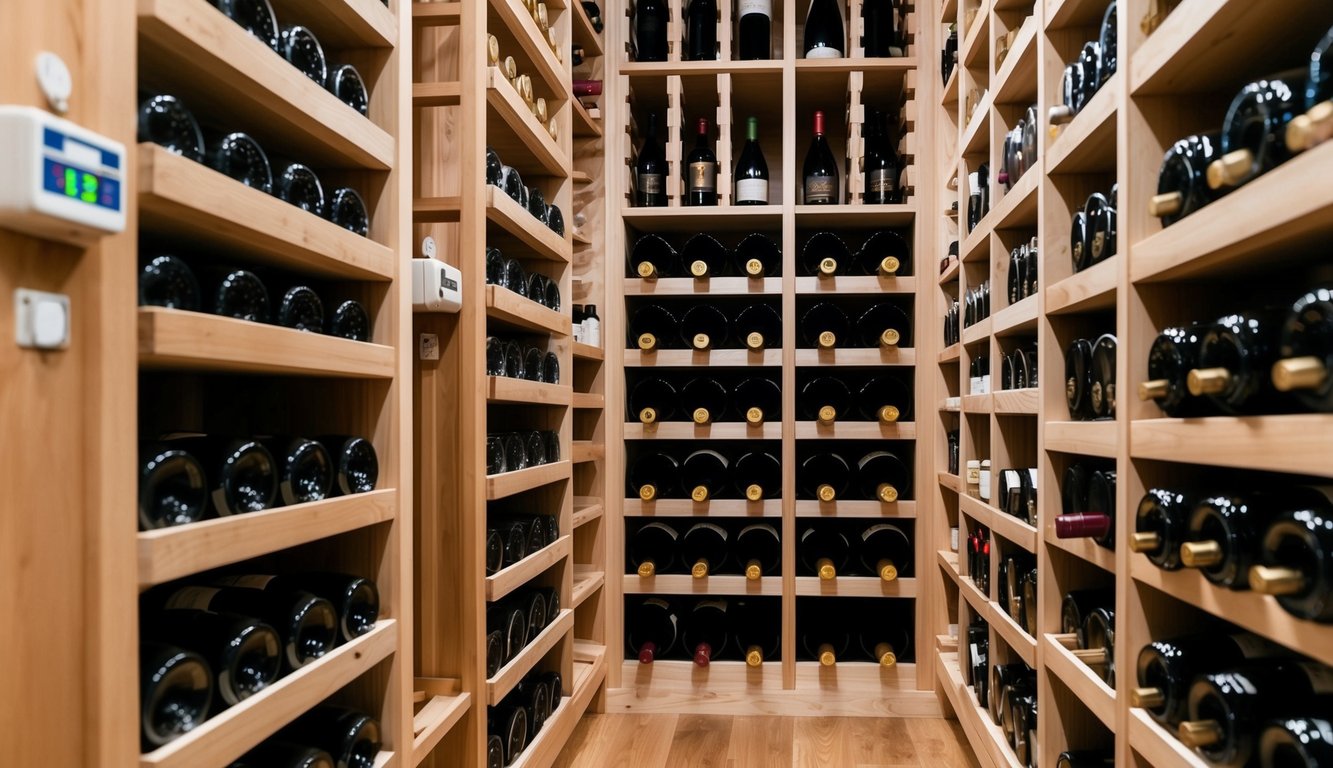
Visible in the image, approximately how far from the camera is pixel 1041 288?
1926 millimetres

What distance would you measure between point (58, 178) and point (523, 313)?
62.1 inches

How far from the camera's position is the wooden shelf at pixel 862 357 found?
3.44 meters

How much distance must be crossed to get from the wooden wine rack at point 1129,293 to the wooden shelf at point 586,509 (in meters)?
1.27

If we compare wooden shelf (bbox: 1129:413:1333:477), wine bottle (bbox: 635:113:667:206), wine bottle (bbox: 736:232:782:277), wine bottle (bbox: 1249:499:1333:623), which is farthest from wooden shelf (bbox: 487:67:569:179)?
wine bottle (bbox: 1249:499:1333:623)

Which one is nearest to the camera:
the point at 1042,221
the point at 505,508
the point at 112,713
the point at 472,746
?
the point at 112,713

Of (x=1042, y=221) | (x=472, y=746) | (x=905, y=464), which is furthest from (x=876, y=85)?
(x=472, y=746)

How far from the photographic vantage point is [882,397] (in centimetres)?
364

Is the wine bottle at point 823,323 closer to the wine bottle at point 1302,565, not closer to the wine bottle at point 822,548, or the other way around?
the wine bottle at point 822,548

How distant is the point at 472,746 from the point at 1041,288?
155cm

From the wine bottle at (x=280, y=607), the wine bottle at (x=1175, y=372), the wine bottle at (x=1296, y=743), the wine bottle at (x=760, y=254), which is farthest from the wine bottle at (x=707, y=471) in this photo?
the wine bottle at (x=1296, y=743)

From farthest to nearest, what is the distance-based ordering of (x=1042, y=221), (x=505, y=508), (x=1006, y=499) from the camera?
(x=505, y=508) < (x=1006, y=499) < (x=1042, y=221)

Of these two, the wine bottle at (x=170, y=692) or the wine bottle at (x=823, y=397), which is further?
the wine bottle at (x=823, y=397)

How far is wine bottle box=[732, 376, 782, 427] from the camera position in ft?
11.9

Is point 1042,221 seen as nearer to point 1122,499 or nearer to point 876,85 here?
point 1122,499
